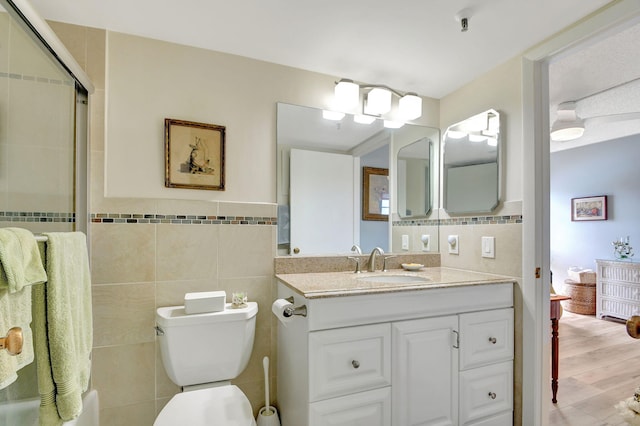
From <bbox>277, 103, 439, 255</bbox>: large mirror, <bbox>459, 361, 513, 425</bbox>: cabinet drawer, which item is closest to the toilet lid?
<bbox>277, 103, 439, 255</bbox>: large mirror

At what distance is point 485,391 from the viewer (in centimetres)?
156

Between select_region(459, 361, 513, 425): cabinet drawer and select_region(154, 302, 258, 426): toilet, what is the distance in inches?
41.1

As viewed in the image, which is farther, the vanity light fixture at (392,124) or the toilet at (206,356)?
the vanity light fixture at (392,124)

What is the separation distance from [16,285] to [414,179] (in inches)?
81.4

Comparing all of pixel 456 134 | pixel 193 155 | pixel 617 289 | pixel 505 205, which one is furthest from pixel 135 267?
pixel 617 289

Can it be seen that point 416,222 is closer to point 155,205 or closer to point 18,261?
point 155,205

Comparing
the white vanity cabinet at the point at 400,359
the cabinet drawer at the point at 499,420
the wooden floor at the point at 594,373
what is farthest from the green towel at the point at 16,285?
the wooden floor at the point at 594,373

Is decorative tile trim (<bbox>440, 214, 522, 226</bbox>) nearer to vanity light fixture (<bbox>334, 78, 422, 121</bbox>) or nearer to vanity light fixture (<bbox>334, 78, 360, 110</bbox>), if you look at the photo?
vanity light fixture (<bbox>334, 78, 422, 121</bbox>)

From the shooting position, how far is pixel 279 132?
1791 mm

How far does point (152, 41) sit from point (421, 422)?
2259mm

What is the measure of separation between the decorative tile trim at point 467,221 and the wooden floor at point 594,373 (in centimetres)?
124

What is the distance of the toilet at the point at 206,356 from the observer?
1237 millimetres

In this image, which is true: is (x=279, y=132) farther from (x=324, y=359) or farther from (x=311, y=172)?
(x=324, y=359)

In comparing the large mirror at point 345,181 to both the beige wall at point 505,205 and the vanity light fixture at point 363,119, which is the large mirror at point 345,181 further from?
the beige wall at point 505,205
